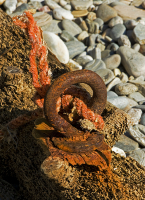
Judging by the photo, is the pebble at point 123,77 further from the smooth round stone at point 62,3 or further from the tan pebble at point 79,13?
the smooth round stone at point 62,3

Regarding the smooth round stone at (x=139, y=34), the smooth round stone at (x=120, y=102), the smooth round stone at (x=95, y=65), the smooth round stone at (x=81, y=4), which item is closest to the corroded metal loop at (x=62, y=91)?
the smooth round stone at (x=120, y=102)

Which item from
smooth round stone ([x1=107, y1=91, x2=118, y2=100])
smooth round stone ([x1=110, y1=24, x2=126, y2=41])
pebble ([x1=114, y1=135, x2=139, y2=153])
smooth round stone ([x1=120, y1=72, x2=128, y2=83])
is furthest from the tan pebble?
pebble ([x1=114, y1=135, x2=139, y2=153])

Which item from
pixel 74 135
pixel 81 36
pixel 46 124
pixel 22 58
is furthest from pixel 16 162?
pixel 81 36

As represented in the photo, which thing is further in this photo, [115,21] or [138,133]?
[115,21]

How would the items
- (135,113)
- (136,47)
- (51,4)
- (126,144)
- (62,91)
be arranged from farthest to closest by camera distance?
(51,4), (136,47), (135,113), (126,144), (62,91)

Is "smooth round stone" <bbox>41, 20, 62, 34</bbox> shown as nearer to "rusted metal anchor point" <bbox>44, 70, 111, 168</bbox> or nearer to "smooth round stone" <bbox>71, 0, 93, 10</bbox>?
"smooth round stone" <bbox>71, 0, 93, 10</bbox>

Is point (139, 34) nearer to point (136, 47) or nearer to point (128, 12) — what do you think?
point (136, 47)

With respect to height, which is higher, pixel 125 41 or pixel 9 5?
pixel 9 5

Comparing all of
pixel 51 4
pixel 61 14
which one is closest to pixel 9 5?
pixel 51 4
